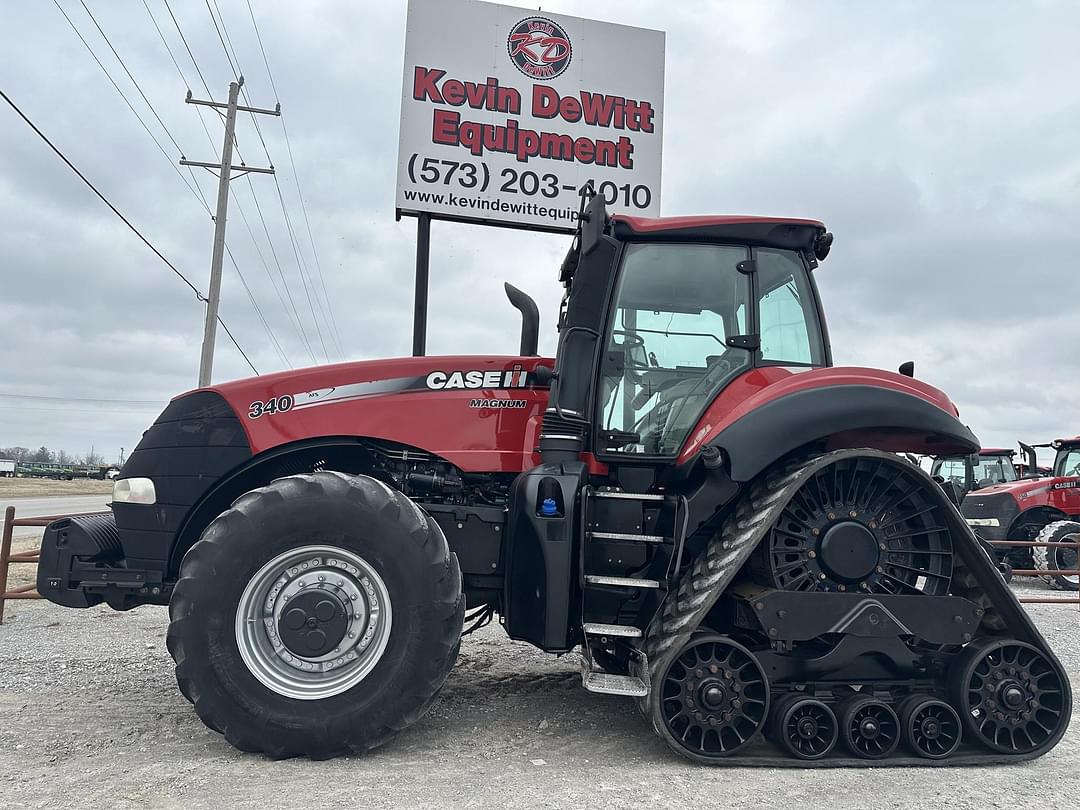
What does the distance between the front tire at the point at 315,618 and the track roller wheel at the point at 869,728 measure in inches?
71.9

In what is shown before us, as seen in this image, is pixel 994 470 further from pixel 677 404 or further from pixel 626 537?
pixel 626 537

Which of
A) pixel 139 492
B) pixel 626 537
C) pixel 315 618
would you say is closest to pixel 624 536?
pixel 626 537

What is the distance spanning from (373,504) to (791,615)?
1991 millimetres

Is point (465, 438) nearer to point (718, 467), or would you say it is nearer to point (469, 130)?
point (718, 467)

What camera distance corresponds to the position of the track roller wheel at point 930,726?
3574 millimetres

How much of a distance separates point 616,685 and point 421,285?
5.88 meters

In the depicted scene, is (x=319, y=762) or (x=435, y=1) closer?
(x=319, y=762)

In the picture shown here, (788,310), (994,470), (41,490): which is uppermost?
(788,310)

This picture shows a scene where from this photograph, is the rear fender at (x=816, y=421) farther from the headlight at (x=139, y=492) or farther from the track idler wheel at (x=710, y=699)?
the headlight at (x=139, y=492)

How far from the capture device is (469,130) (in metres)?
8.77

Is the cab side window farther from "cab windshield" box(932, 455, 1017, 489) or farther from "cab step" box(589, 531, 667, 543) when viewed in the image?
"cab windshield" box(932, 455, 1017, 489)

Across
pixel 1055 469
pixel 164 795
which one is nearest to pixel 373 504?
pixel 164 795

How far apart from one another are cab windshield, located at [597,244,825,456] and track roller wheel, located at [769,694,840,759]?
1.31m

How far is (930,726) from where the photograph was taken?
3580 millimetres
